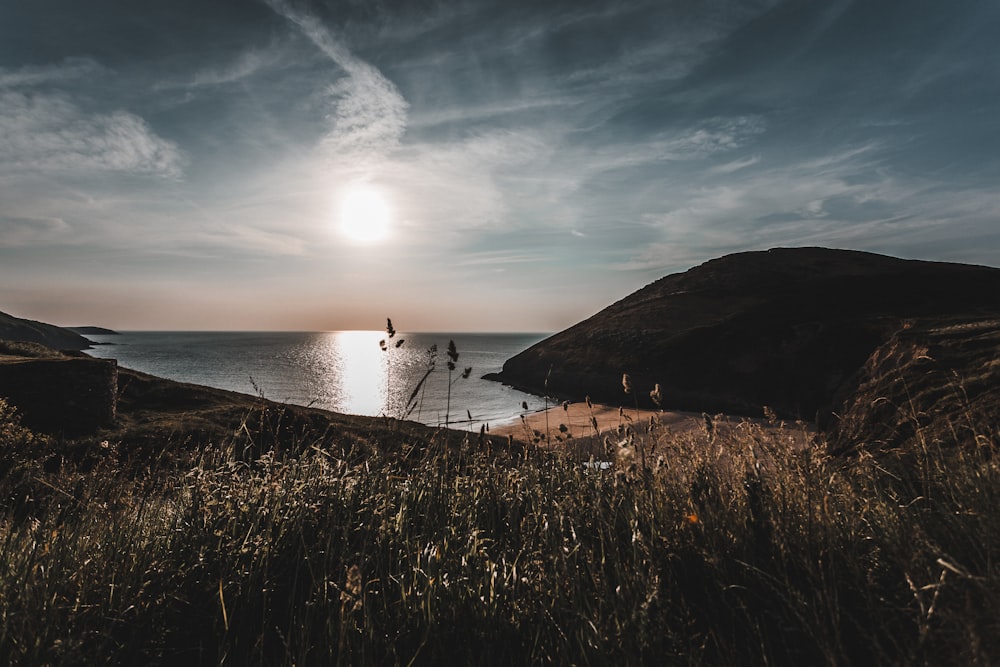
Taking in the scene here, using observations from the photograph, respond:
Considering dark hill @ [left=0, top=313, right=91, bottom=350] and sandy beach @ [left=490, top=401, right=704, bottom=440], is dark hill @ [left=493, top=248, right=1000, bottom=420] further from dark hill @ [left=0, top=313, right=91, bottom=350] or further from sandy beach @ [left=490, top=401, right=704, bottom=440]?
dark hill @ [left=0, top=313, right=91, bottom=350]

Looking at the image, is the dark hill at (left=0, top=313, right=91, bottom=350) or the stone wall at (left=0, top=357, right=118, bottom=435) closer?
the stone wall at (left=0, top=357, right=118, bottom=435)

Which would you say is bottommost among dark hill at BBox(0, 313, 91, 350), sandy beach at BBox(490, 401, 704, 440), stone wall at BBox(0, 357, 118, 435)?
sandy beach at BBox(490, 401, 704, 440)

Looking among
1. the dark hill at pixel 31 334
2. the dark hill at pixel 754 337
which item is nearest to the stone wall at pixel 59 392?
the dark hill at pixel 754 337

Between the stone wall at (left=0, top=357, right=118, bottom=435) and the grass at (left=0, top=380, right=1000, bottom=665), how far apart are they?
1338 cm

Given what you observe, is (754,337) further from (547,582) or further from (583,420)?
(547,582)

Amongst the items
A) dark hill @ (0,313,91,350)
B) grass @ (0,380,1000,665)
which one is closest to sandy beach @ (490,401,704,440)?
grass @ (0,380,1000,665)

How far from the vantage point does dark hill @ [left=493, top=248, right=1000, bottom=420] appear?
116ft

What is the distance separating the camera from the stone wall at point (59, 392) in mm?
13922

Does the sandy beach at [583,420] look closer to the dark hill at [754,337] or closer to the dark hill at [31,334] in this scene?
the dark hill at [754,337]

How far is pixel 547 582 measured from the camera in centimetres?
294

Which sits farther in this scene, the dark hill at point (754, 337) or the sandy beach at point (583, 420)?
the dark hill at point (754, 337)

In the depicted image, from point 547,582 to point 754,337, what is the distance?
43604 mm

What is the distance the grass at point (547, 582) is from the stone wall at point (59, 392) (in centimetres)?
1338

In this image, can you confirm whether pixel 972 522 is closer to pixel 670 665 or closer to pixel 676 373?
pixel 670 665
